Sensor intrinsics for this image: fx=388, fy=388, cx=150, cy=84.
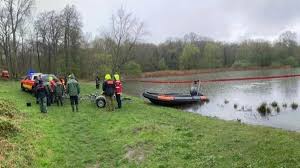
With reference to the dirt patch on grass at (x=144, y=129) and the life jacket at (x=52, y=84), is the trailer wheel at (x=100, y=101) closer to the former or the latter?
the life jacket at (x=52, y=84)

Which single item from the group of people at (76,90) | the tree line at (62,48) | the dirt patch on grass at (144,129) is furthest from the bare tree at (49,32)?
the dirt patch on grass at (144,129)

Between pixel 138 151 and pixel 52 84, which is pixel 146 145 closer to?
pixel 138 151

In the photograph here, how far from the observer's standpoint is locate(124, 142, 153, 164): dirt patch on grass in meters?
9.97

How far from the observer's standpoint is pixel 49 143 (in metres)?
11.7

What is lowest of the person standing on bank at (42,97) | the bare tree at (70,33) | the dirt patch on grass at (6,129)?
the dirt patch on grass at (6,129)

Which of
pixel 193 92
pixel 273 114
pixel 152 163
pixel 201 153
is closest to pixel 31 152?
pixel 152 163

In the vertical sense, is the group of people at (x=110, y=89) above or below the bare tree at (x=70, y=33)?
below

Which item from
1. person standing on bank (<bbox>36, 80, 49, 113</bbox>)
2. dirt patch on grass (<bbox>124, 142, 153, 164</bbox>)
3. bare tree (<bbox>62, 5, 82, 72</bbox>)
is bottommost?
dirt patch on grass (<bbox>124, 142, 153, 164</bbox>)

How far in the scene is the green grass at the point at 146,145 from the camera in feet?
29.5

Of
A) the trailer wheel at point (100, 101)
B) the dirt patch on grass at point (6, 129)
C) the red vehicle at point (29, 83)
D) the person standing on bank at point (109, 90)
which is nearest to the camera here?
the dirt patch on grass at point (6, 129)

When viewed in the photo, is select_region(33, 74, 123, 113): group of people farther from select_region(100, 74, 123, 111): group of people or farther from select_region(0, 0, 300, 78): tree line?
select_region(0, 0, 300, 78): tree line

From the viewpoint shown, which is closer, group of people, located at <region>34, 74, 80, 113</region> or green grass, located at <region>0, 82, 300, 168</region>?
green grass, located at <region>0, 82, 300, 168</region>

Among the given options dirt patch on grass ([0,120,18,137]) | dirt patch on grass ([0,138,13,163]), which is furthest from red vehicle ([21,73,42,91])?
dirt patch on grass ([0,138,13,163])

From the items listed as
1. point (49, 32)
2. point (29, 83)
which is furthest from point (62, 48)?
point (29, 83)
